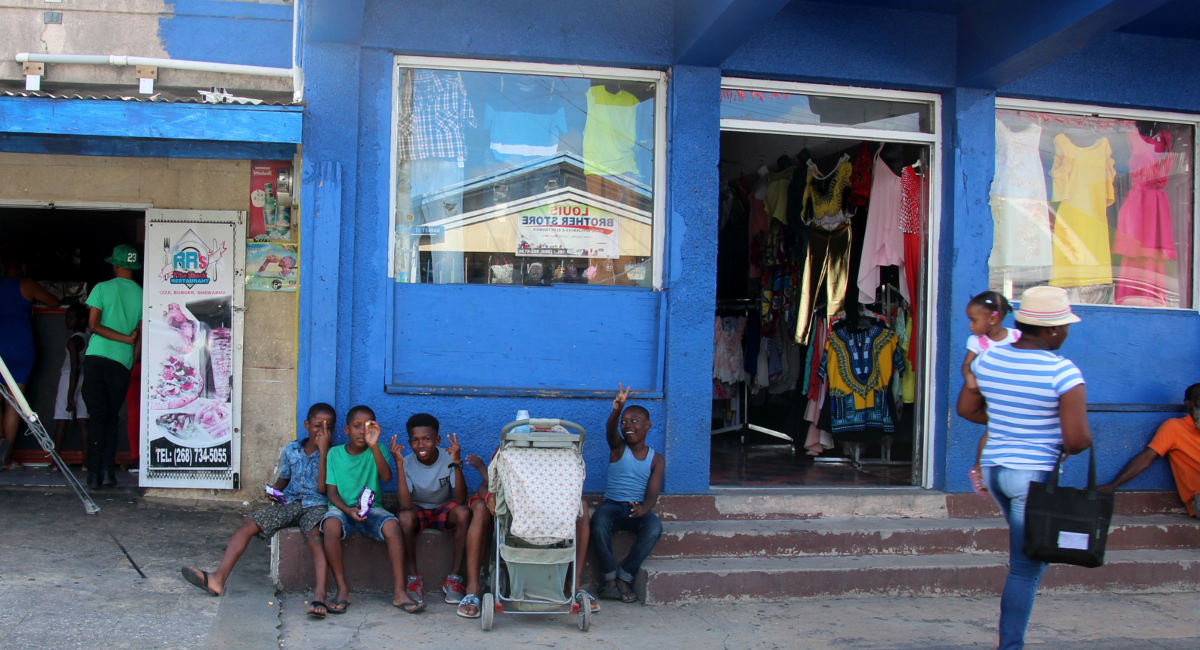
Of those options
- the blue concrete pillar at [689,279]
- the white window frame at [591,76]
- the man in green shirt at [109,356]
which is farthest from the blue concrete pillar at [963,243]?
the man in green shirt at [109,356]

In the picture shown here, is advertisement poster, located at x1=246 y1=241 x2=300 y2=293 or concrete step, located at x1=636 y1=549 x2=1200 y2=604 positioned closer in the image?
concrete step, located at x1=636 y1=549 x2=1200 y2=604

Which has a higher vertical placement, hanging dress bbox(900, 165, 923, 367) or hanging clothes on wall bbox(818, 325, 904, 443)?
hanging dress bbox(900, 165, 923, 367)

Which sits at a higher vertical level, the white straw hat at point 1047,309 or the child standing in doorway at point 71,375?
the white straw hat at point 1047,309

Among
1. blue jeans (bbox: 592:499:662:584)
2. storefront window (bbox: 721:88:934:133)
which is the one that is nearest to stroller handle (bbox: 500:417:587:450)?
blue jeans (bbox: 592:499:662:584)

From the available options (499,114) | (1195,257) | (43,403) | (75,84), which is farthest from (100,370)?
(1195,257)

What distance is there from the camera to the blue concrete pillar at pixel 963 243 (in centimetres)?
577

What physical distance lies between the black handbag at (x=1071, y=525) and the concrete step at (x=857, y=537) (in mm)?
1872

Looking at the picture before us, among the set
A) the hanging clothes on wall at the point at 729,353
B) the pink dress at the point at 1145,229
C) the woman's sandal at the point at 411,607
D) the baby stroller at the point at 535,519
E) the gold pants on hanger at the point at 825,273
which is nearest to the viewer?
the baby stroller at the point at 535,519

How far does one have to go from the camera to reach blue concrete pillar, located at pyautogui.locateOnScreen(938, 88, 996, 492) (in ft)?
18.9

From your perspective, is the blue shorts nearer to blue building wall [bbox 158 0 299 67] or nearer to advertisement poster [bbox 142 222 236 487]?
advertisement poster [bbox 142 222 236 487]

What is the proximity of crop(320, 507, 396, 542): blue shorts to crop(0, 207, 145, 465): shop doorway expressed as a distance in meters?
3.42

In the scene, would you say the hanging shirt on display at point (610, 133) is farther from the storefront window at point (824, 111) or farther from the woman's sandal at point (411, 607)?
the woman's sandal at point (411, 607)

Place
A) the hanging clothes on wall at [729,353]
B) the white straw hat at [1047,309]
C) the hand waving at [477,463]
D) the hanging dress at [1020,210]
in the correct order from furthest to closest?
the hanging clothes on wall at [729,353], the hanging dress at [1020,210], the hand waving at [477,463], the white straw hat at [1047,309]

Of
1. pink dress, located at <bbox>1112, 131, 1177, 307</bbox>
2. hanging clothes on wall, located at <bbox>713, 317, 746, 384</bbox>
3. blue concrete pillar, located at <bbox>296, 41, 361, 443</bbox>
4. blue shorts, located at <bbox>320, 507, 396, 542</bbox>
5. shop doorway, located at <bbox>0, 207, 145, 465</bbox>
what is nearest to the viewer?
blue shorts, located at <bbox>320, 507, 396, 542</bbox>
